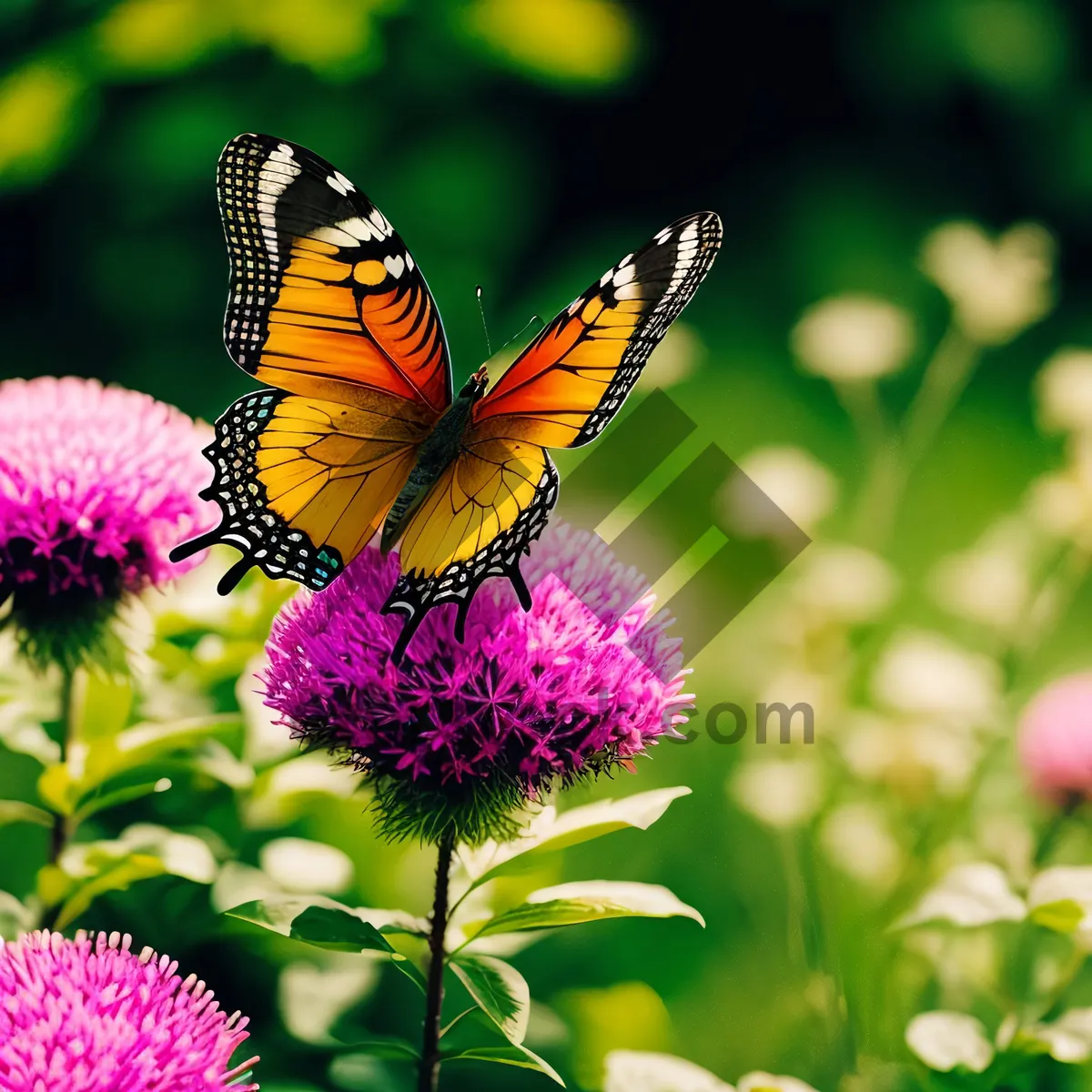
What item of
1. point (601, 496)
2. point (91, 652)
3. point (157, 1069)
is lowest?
point (157, 1069)

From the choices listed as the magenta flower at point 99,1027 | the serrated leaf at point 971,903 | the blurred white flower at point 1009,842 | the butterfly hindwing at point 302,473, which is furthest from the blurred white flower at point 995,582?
the magenta flower at point 99,1027

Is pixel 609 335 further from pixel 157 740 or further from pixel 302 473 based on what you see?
pixel 157 740

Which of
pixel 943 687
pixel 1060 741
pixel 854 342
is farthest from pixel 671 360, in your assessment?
pixel 1060 741

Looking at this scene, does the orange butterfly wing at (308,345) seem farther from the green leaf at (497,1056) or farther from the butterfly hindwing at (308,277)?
the green leaf at (497,1056)

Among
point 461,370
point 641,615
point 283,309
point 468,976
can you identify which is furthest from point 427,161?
point 468,976

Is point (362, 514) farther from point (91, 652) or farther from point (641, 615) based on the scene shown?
point (91, 652)

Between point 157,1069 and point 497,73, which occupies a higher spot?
point 497,73
